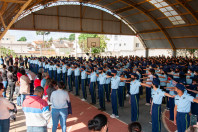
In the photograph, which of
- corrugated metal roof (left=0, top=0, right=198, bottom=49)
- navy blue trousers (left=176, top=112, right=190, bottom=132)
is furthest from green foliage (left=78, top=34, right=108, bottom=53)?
navy blue trousers (left=176, top=112, right=190, bottom=132)

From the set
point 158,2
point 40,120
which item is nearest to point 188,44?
point 158,2

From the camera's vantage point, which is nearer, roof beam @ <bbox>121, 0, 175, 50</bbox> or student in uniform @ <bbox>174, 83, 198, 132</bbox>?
student in uniform @ <bbox>174, 83, 198, 132</bbox>

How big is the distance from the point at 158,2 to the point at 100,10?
8.12 m

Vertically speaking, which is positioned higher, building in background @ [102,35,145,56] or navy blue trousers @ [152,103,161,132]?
building in background @ [102,35,145,56]

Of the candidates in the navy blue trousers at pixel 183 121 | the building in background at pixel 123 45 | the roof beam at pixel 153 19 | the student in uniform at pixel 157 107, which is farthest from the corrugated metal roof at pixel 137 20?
the navy blue trousers at pixel 183 121

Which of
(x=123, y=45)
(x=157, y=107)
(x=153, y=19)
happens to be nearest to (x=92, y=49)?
(x=123, y=45)

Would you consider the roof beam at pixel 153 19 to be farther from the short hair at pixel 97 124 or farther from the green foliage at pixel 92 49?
the green foliage at pixel 92 49

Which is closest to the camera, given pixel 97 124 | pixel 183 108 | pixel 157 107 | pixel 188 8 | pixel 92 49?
pixel 97 124

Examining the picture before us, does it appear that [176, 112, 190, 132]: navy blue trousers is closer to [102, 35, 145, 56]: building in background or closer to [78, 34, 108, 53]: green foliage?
[102, 35, 145, 56]: building in background

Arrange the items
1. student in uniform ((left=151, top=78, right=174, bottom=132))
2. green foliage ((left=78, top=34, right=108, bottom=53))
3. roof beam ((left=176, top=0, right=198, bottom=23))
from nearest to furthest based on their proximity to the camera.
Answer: student in uniform ((left=151, top=78, right=174, bottom=132)) → roof beam ((left=176, top=0, right=198, bottom=23)) → green foliage ((left=78, top=34, right=108, bottom=53))

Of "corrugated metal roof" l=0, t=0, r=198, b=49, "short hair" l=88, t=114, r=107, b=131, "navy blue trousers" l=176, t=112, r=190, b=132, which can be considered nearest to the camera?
"short hair" l=88, t=114, r=107, b=131

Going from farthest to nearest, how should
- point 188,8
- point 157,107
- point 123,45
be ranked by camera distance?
point 123,45 < point 188,8 < point 157,107

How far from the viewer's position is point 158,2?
18000 millimetres

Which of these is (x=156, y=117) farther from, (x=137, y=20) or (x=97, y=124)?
(x=137, y=20)
